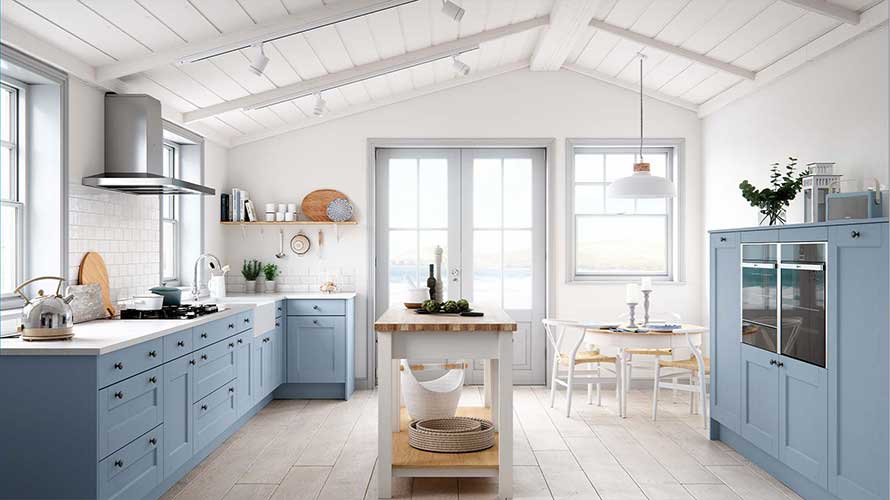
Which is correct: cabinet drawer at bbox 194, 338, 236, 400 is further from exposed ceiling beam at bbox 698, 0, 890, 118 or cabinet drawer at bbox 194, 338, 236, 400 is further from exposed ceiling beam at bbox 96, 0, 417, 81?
exposed ceiling beam at bbox 698, 0, 890, 118

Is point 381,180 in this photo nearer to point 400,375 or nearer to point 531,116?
point 531,116

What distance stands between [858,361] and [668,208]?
375 centimetres

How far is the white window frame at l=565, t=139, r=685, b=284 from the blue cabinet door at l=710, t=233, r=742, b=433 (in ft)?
6.20

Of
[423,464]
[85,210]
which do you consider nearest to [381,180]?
[85,210]

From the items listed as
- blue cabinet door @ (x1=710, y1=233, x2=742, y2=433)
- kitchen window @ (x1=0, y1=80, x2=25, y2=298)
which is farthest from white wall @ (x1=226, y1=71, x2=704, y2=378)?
kitchen window @ (x1=0, y1=80, x2=25, y2=298)

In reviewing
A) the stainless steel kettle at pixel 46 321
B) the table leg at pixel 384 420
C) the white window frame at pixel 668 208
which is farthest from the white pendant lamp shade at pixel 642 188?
the stainless steel kettle at pixel 46 321

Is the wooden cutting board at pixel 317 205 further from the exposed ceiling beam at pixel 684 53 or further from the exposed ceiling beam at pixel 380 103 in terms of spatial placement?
the exposed ceiling beam at pixel 684 53

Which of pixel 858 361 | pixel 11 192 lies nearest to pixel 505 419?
pixel 858 361

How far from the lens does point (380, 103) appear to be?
22.5 ft

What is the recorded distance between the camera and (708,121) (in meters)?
6.73

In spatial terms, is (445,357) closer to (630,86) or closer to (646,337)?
(646,337)

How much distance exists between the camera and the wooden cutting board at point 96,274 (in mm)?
4234

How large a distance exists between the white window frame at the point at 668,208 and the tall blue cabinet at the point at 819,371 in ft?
6.70

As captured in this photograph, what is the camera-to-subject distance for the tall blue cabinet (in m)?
3.24
